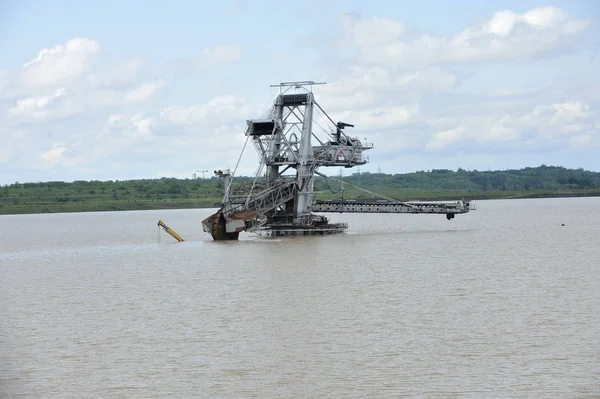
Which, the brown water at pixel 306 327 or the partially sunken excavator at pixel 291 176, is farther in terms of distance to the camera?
the partially sunken excavator at pixel 291 176

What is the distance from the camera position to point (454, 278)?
148 feet

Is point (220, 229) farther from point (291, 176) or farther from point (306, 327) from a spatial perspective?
point (306, 327)

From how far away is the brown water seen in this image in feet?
80.1

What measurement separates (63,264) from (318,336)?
1358 inches

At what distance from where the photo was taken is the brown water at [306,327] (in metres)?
24.4

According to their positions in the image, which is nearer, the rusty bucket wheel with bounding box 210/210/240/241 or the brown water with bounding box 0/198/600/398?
the brown water with bounding box 0/198/600/398

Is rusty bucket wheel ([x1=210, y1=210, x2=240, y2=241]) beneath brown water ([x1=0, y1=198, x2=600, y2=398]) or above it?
above

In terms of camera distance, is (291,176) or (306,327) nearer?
(306,327)

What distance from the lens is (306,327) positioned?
31844 mm

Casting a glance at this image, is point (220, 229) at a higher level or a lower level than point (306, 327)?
higher

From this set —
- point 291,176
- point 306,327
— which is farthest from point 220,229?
point 306,327

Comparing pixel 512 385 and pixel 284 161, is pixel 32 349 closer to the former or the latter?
pixel 512 385

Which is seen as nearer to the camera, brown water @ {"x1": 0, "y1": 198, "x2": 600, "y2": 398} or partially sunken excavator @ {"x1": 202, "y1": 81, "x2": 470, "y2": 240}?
brown water @ {"x1": 0, "y1": 198, "x2": 600, "y2": 398}

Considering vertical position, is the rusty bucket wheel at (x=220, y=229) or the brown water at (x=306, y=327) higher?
the rusty bucket wheel at (x=220, y=229)
